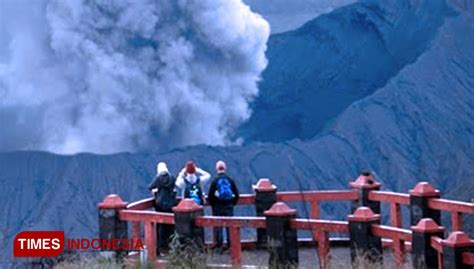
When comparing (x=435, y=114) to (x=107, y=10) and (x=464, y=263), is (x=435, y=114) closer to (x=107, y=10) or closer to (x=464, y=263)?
(x=107, y=10)

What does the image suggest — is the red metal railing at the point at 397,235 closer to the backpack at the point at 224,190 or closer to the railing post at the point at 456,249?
the railing post at the point at 456,249

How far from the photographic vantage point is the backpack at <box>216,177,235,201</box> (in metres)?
10.9

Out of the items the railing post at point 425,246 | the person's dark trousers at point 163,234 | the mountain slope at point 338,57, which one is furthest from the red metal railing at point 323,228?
the mountain slope at point 338,57

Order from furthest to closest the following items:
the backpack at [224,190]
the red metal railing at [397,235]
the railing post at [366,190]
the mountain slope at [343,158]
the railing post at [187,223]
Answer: the mountain slope at [343,158] < the railing post at [366,190] < the backpack at [224,190] < the railing post at [187,223] < the red metal railing at [397,235]

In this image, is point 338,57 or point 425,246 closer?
point 425,246

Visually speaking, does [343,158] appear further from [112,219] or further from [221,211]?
[112,219]

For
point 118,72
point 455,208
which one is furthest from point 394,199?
point 118,72

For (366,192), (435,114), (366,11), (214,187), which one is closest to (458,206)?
(366,192)

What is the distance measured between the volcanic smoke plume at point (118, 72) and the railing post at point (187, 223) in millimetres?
16041

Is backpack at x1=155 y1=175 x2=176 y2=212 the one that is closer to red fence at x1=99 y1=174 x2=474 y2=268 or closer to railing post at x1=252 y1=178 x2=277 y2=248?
red fence at x1=99 y1=174 x2=474 y2=268

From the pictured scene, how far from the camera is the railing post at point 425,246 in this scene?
8.52 metres

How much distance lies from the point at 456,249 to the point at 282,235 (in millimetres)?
1904

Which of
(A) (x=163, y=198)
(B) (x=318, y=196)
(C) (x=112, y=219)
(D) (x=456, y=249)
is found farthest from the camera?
(B) (x=318, y=196)

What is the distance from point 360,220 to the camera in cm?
905
